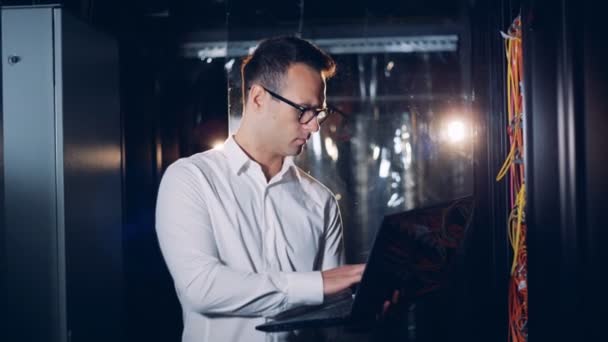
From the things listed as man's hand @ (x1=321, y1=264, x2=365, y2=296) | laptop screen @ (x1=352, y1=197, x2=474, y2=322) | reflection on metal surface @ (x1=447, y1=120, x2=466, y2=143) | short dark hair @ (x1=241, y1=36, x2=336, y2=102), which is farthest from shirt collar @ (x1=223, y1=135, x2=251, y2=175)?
reflection on metal surface @ (x1=447, y1=120, x2=466, y2=143)

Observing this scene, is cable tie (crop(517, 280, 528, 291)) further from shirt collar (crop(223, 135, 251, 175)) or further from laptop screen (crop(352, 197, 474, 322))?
shirt collar (crop(223, 135, 251, 175))

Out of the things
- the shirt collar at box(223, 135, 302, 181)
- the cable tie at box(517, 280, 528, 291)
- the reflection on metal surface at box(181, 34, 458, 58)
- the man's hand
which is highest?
the reflection on metal surface at box(181, 34, 458, 58)

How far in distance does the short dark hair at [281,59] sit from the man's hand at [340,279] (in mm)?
604

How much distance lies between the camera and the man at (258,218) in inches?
52.7

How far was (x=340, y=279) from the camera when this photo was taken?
1.39 m

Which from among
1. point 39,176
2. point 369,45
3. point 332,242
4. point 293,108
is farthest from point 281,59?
point 369,45

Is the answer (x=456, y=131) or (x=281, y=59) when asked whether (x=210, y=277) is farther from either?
(x=456, y=131)

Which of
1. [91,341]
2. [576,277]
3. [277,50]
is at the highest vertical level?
[277,50]

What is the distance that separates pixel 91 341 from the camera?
2041 millimetres

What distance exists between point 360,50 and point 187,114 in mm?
1013

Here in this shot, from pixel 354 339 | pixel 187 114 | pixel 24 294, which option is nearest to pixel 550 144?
pixel 354 339

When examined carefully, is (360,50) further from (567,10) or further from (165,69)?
(567,10)

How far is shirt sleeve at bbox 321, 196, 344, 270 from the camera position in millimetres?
1700

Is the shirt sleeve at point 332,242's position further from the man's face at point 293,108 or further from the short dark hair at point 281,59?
the short dark hair at point 281,59
